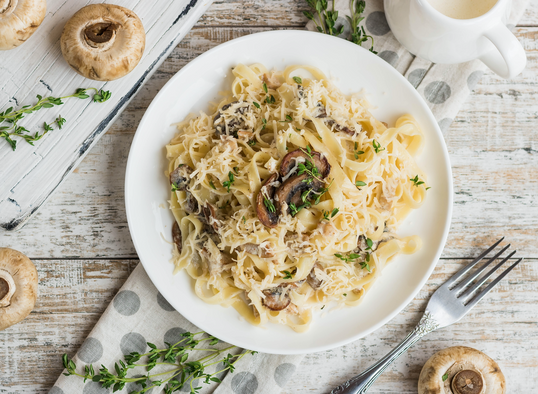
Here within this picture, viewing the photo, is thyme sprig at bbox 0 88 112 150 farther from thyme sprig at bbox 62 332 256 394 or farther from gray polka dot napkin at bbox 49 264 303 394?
thyme sprig at bbox 62 332 256 394

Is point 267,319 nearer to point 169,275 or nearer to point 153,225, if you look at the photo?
point 169,275

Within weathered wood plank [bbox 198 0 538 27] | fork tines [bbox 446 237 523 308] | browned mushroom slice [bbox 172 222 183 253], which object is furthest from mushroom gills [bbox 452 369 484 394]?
weathered wood plank [bbox 198 0 538 27]

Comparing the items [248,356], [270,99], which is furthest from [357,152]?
[248,356]

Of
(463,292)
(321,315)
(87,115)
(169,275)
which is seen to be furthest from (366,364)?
(87,115)

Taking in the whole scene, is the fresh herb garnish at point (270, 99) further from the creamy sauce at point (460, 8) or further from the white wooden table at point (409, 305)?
the creamy sauce at point (460, 8)

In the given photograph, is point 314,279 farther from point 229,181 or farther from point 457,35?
point 457,35

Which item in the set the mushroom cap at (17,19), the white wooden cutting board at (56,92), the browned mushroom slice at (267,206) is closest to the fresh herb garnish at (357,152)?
the browned mushroom slice at (267,206)
